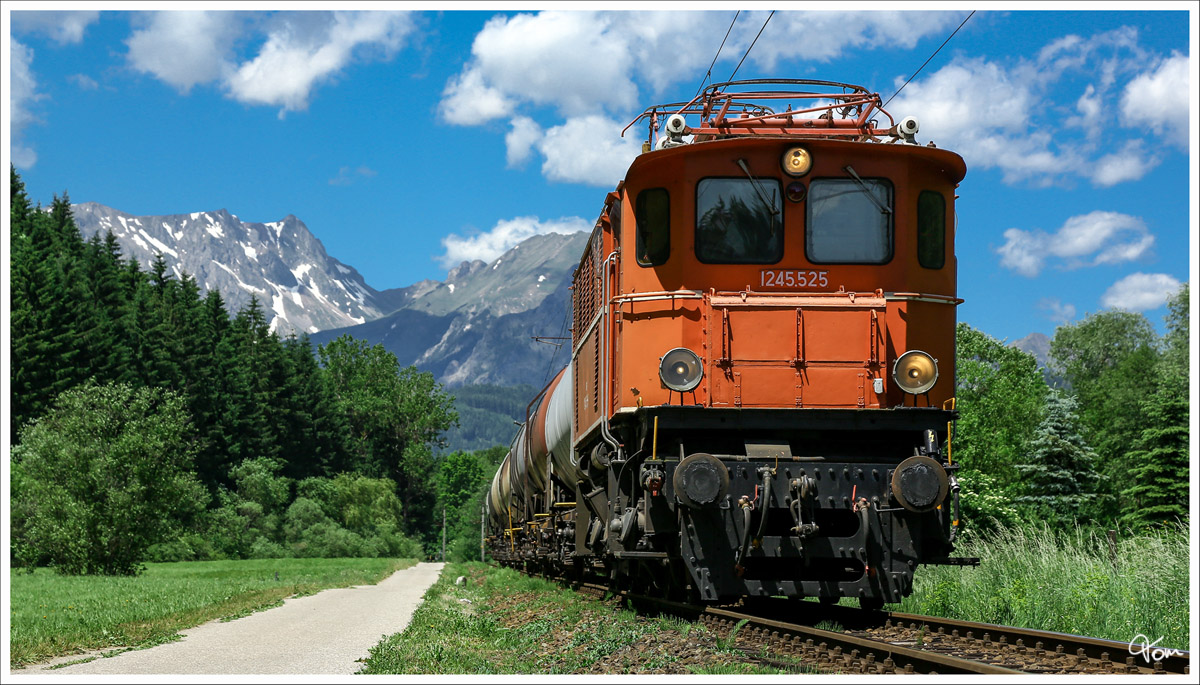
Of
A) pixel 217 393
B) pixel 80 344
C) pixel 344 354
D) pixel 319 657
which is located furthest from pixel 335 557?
pixel 319 657

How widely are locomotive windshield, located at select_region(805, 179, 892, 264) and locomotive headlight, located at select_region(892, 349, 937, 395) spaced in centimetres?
119

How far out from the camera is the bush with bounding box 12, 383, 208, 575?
122 feet

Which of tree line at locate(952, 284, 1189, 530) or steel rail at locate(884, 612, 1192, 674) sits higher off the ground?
tree line at locate(952, 284, 1189, 530)

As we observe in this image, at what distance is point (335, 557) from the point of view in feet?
249

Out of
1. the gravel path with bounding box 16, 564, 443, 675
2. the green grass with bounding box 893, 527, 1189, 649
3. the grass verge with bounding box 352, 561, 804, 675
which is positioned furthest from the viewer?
the green grass with bounding box 893, 527, 1189, 649

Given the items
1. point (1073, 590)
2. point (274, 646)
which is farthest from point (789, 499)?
point (274, 646)

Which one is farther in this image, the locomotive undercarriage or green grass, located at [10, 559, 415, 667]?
green grass, located at [10, 559, 415, 667]

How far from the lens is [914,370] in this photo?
431 inches

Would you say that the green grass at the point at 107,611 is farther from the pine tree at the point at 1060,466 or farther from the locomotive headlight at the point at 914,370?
the pine tree at the point at 1060,466

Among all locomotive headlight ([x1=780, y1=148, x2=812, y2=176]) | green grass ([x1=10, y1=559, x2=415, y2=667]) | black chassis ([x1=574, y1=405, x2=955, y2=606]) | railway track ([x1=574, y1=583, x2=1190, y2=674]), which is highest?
locomotive headlight ([x1=780, y1=148, x2=812, y2=176])

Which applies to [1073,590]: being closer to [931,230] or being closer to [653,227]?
[931,230]

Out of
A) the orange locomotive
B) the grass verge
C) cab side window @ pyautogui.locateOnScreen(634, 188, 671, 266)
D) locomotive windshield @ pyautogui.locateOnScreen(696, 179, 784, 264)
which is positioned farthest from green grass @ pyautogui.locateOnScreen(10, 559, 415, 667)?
locomotive windshield @ pyautogui.locateOnScreen(696, 179, 784, 264)

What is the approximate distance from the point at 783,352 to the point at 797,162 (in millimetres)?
2011

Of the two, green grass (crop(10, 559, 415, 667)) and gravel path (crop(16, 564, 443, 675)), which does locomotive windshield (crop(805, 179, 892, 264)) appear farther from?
green grass (crop(10, 559, 415, 667))
